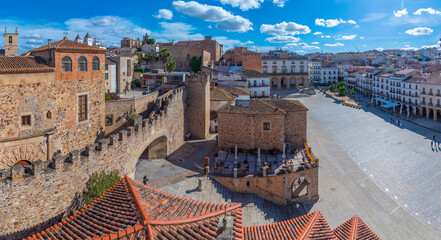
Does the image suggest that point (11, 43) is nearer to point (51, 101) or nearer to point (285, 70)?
point (51, 101)

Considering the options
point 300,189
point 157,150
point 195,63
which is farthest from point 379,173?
point 195,63

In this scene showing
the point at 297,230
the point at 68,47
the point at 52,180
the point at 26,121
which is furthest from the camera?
the point at 68,47

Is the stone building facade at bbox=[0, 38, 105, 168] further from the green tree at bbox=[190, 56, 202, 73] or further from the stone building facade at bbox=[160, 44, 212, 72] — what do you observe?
the stone building facade at bbox=[160, 44, 212, 72]

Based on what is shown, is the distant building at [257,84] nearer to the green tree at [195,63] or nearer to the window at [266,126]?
the green tree at [195,63]

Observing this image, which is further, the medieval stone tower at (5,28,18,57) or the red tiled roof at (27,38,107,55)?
the medieval stone tower at (5,28,18,57)

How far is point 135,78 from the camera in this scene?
160ft

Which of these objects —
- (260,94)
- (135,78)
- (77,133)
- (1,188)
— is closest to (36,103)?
(77,133)

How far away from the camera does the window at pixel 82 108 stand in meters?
18.9

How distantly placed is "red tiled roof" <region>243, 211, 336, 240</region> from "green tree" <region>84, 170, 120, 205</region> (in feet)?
21.8

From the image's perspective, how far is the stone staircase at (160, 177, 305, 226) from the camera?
16.8 m

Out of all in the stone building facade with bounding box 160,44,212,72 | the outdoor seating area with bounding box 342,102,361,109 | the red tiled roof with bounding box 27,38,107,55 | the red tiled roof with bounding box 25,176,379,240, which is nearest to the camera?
the red tiled roof with bounding box 25,176,379,240

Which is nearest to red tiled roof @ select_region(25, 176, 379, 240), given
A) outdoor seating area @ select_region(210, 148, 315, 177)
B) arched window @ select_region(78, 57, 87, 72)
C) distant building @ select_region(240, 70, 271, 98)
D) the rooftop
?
outdoor seating area @ select_region(210, 148, 315, 177)

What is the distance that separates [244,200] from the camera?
60.8ft

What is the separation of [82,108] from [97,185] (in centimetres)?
833
